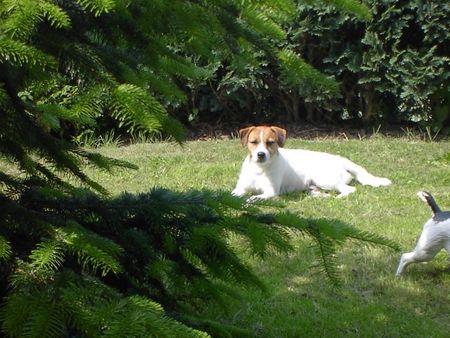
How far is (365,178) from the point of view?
8.21 meters

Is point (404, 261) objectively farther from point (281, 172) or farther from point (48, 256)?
point (48, 256)

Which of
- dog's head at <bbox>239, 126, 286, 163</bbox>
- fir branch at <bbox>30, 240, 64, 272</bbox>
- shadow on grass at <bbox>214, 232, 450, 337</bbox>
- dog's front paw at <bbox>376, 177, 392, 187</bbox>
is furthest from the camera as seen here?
dog's head at <bbox>239, 126, 286, 163</bbox>

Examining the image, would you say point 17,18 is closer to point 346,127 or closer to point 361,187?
point 361,187

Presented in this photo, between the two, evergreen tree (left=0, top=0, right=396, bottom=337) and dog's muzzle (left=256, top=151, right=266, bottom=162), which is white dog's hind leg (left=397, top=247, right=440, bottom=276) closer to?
evergreen tree (left=0, top=0, right=396, bottom=337)

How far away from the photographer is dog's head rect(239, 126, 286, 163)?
8125mm

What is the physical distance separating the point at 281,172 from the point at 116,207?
19.0 feet

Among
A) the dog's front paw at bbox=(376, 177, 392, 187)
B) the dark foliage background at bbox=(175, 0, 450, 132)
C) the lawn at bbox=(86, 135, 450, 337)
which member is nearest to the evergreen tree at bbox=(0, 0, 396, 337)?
the lawn at bbox=(86, 135, 450, 337)

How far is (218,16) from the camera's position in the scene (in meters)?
2.19

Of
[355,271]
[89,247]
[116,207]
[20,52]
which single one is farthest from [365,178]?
[20,52]

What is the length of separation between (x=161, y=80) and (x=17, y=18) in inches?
35.2

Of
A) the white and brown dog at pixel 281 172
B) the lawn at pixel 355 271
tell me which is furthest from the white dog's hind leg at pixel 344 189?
the lawn at pixel 355 271

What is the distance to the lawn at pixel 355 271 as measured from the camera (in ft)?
13.5

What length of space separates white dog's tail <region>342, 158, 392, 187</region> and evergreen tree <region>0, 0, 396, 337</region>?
541 centimetres

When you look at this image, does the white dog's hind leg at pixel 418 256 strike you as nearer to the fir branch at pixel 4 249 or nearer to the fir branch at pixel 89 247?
the fir branch at pixel 89 247
